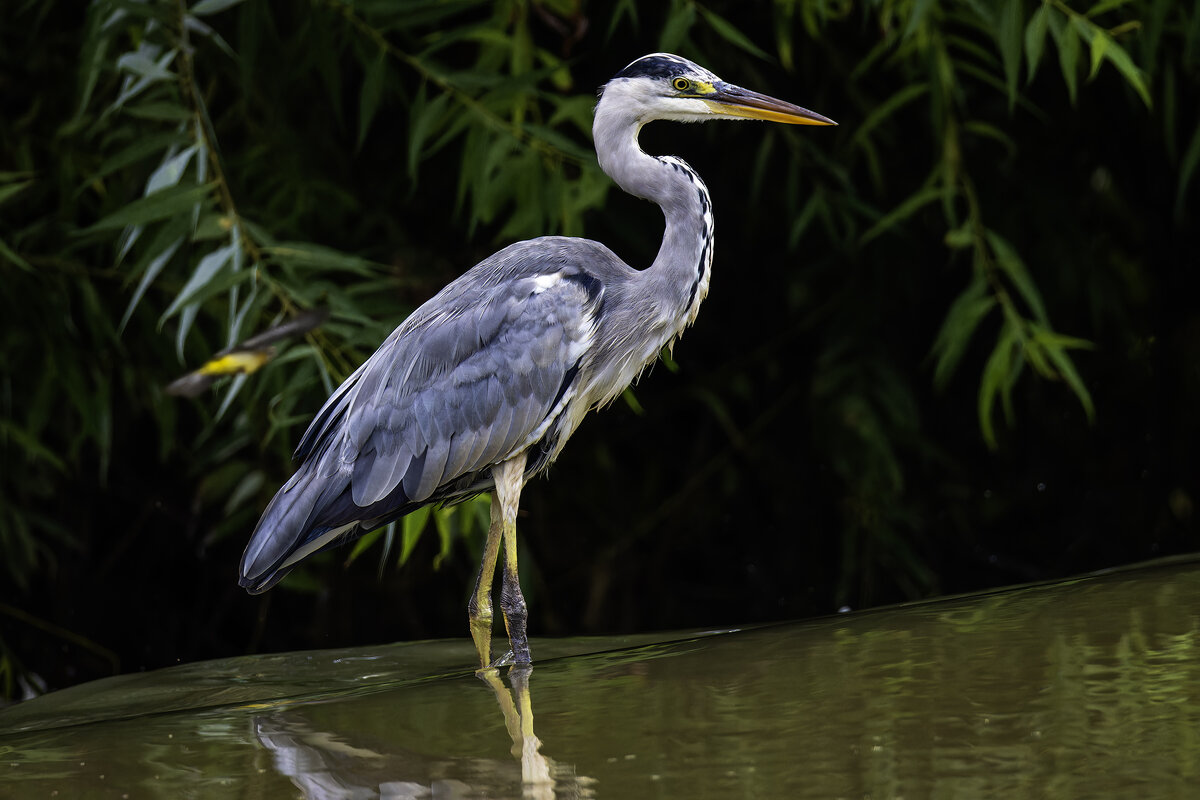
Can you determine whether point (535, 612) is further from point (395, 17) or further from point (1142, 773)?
A: point (1142, 773)

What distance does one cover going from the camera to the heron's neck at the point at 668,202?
3307mm

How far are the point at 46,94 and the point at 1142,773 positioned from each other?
3.37m

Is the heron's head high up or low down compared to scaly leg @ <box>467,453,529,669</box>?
up

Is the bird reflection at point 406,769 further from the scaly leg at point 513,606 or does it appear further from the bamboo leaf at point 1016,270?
the bamboo leaf at point 1016,270

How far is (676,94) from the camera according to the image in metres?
3.31

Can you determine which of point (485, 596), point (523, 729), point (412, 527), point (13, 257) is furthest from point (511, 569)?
point (13, 257)

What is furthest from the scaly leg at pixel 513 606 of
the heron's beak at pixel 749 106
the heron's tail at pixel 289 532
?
the heron's beak at pixel 749 106

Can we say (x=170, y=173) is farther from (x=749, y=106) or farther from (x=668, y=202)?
(x=749, y=106)

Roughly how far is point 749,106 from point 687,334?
1.28m

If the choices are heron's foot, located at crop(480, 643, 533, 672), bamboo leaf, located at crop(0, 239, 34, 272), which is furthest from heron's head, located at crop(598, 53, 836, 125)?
bamboo leaf, located at crop(0, 239, 34, 272)

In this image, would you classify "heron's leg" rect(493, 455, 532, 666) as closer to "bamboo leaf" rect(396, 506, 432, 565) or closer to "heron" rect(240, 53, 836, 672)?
"heron" rect(240, 53, 836, 672)

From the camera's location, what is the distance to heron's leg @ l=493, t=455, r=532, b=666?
3.11 metres

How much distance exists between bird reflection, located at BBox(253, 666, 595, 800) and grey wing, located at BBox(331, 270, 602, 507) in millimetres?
774

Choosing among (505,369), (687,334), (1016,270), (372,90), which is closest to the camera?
(505,369)
